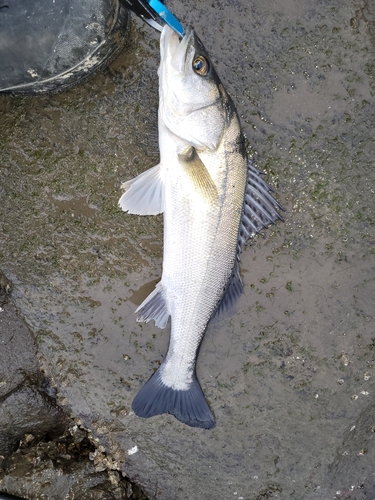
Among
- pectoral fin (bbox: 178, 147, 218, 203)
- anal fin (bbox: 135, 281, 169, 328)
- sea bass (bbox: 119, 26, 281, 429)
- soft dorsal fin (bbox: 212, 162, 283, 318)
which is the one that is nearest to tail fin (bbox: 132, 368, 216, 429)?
sea bass (bbox: 119, 26, 281, 429)

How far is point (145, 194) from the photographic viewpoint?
2.50m

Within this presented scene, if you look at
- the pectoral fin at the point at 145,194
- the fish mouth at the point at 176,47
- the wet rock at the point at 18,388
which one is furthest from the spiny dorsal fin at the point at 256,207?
the wet rock at the point at 18,388

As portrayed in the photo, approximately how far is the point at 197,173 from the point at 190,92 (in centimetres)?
45

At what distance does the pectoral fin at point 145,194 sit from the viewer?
97.1 inches

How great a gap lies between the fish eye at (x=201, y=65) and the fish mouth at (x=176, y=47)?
0.06 m

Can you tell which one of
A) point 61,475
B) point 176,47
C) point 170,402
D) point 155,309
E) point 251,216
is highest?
point 176,47

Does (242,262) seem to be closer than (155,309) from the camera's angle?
No

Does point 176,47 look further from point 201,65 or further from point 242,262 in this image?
point 242,262

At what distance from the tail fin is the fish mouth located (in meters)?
1.89

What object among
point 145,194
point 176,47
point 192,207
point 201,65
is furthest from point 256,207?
point 176,47

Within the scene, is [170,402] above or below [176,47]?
below

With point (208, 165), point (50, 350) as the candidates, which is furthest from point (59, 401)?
point (208, 165)

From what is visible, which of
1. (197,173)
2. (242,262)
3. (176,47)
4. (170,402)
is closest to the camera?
(176,47)

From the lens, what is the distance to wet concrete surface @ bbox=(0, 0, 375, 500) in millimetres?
2715
